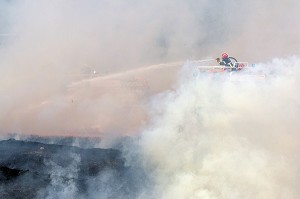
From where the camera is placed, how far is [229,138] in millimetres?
7617

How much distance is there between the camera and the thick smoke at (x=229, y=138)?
22.7ft

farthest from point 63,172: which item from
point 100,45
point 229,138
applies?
point 100,45

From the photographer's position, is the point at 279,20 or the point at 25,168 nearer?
the point at 25,168

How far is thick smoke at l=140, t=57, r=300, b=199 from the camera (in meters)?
6.91

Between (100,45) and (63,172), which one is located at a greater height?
(100,45)

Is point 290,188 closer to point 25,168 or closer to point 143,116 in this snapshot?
point 143,116

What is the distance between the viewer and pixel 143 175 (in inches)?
304

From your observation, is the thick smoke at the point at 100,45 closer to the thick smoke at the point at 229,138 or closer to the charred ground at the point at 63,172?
the charred ground at the point at 63,172

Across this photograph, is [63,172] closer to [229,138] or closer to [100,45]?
[229,138]

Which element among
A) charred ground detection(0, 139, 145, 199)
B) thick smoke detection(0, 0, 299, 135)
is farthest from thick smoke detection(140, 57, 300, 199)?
thick smoke detection(0, 0, 299, 135)

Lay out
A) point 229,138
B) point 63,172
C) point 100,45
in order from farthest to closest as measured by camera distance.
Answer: point 100,45 < point 63,172 < point 229,138

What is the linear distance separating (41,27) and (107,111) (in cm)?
452

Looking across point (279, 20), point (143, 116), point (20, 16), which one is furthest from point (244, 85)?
point (20, 16)

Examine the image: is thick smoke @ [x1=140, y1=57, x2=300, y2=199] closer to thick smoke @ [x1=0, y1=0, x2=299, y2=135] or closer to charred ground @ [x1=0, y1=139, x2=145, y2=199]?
charred ground @ [x1=0, y1=139, x2=145, y2=199]
